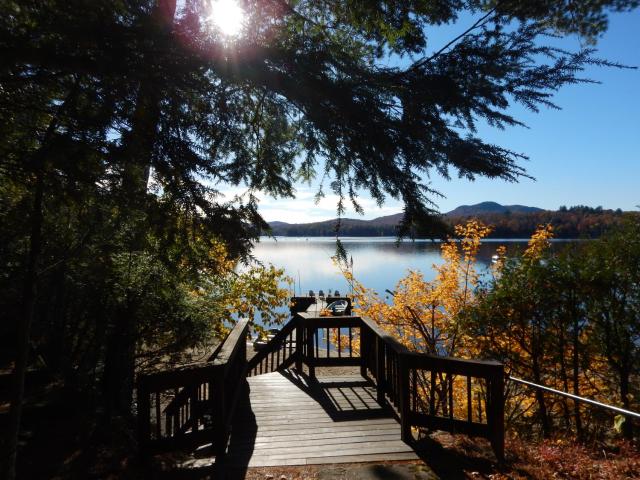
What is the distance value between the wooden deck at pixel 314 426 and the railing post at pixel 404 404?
0.11 metres

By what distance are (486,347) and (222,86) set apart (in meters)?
7.84

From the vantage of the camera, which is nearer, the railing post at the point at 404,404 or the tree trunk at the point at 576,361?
the railing post at the point at 404,404

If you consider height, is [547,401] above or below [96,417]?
below

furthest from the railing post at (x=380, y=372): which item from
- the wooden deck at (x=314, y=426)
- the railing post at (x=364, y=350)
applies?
the railing post at (x=364, y=350)

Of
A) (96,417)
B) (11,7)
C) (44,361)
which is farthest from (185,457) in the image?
(44,361)

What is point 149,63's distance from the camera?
2381mm

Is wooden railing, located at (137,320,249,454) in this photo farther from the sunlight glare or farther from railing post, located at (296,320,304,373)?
the sunlight glare

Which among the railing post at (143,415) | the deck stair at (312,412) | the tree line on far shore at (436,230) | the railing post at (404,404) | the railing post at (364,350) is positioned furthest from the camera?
the railing post at (364,350)

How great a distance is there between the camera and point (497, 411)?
3809 millimetres

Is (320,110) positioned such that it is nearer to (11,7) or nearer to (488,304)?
(11,7)

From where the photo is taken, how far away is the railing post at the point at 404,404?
4.22 meters

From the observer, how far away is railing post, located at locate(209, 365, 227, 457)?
4.00 meters

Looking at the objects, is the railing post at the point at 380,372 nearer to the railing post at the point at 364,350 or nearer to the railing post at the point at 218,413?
the railing post at the point at 364,350

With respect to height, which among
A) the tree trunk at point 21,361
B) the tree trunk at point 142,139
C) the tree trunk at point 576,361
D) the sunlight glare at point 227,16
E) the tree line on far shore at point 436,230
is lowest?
the tree trunk at point 576,361
